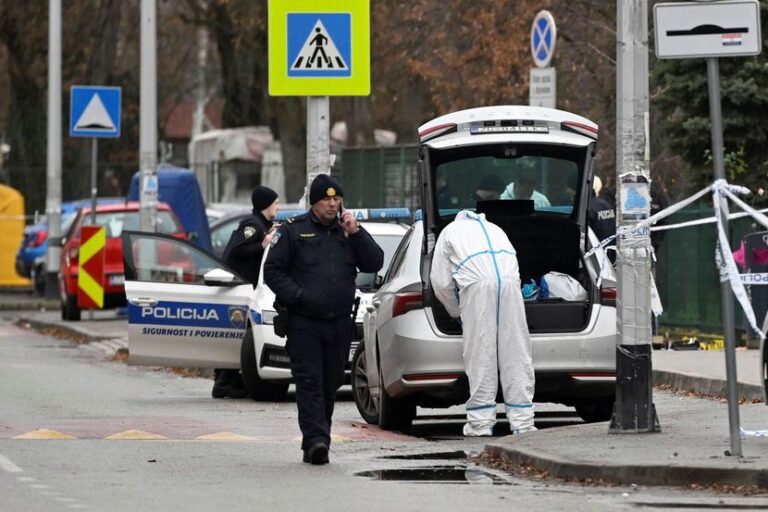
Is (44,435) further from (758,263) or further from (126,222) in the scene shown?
(126,222)

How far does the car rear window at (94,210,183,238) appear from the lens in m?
31.3

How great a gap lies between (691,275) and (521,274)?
9.00 meters

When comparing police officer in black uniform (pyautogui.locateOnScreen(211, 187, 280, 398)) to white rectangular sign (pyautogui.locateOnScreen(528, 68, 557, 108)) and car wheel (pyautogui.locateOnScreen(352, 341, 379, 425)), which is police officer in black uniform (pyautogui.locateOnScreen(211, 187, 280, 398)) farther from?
white rectangular sign (pyautogui.locateOnScreen(528, 68, 557, 108))

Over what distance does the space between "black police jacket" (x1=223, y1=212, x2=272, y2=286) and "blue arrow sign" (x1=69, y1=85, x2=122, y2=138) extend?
8.82m

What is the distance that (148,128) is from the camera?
2638cm

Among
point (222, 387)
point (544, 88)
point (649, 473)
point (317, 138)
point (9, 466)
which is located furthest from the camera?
point (544, 88)

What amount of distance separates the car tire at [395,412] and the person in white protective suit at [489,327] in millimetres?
661

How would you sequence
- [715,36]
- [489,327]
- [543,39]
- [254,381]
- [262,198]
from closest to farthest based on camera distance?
[715,36] < [489,327] < [254,381] < [262,198] < [543,39]

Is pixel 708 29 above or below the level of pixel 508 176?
above

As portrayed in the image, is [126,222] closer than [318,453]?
No

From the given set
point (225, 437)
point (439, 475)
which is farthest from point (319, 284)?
point (225, 437)

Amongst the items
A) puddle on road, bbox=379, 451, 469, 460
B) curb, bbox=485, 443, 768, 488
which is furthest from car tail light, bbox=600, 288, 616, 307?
curb, bbox=485, 443, 768, 488

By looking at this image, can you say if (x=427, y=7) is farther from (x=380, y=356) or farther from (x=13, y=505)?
(x=13, y=505)

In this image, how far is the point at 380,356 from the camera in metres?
14.5
